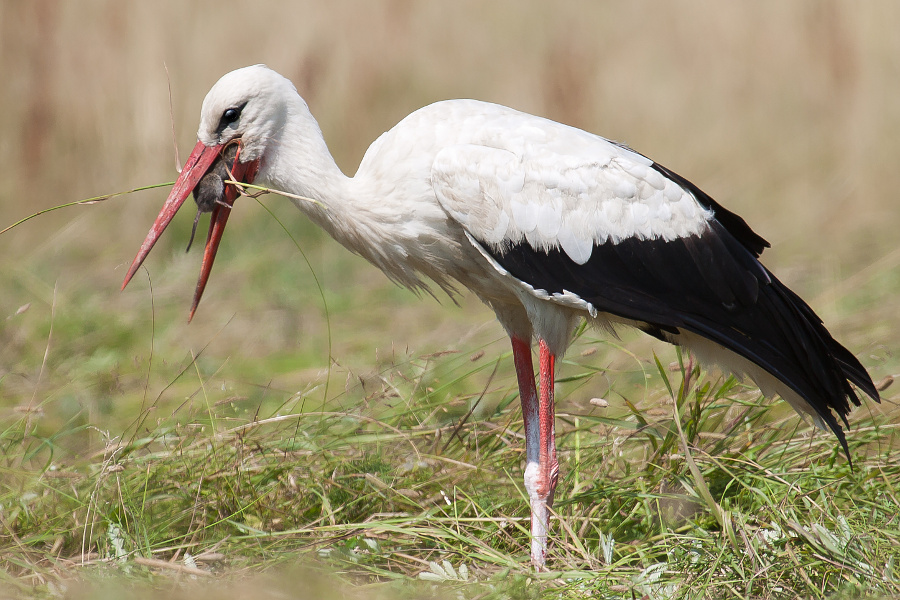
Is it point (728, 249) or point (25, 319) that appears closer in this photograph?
point (728, 249)

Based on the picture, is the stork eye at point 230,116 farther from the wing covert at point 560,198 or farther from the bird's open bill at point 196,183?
the wing covert at point 560,198

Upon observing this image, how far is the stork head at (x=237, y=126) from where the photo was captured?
10.9ft

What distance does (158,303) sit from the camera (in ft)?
19.7

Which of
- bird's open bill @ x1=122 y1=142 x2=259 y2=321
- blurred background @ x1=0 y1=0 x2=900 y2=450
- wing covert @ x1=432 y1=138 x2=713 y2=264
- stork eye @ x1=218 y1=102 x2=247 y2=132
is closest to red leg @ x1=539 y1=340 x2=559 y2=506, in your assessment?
wing covert @ x1=432 y1=138 x2=713 y2=264

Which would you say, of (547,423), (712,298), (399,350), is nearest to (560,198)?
(712,298)

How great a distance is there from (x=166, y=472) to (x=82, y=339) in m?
2.13

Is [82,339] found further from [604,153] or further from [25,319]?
[604,153]

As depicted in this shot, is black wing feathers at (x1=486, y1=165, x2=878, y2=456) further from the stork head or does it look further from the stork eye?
the stork eye

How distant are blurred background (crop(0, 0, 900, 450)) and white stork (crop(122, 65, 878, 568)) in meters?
1.89

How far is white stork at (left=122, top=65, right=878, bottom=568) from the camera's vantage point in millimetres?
3221

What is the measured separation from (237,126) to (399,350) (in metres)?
2.44

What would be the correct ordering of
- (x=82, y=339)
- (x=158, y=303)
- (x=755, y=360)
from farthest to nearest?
(x=158, y=303)
(x=82, y=339)
(x=755, y=360)

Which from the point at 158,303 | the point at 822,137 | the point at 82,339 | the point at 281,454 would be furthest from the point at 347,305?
the point at 822,137

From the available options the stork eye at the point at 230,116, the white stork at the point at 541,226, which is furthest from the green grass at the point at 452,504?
the stork eye at the point at 230,116
